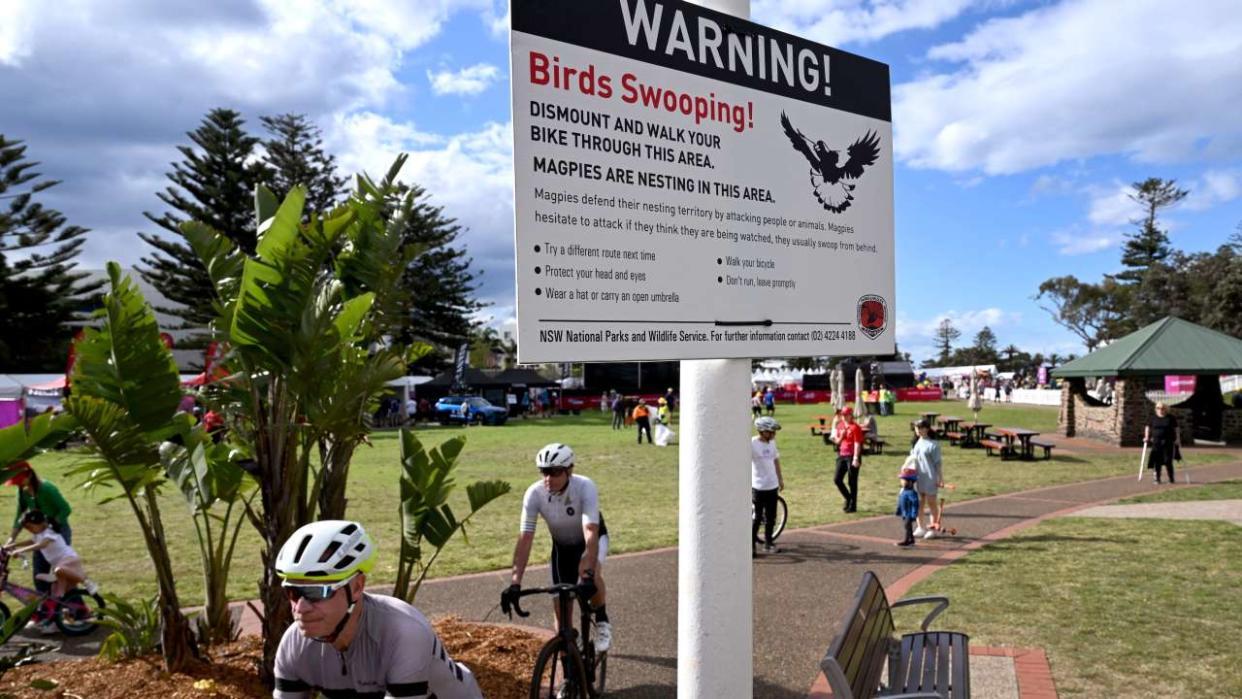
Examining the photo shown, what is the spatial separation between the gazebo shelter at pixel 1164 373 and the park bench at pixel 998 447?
5322 mm

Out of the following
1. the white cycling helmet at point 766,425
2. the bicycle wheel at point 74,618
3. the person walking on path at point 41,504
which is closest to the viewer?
the bicycle wheel at point 74,618

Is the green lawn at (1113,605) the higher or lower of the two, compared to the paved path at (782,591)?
higher

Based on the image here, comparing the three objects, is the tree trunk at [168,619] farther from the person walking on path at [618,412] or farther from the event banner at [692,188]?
the person walking on path at [618,412]

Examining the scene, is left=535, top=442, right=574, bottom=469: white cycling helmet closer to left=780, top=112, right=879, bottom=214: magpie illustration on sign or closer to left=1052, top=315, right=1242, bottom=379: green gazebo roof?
left=780, top=112, right=879, bottom=214: magpie illustration on sign

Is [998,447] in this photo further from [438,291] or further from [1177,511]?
[438,291]

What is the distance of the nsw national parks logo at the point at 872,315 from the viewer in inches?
153

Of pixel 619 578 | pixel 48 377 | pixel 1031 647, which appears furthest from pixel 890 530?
pixel 48 377

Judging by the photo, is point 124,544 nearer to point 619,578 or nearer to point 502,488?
point 619,578

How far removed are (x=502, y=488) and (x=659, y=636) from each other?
7.19 ft

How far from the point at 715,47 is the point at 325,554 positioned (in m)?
2.43

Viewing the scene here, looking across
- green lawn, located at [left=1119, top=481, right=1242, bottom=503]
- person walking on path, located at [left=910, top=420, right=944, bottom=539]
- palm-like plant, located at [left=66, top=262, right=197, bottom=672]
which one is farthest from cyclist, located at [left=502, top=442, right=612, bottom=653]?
green lawn, located at [left=1119, top=481, right=1242, bottom=503]

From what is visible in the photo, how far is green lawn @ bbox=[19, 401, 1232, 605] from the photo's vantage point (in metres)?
10.4

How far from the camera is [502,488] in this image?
5.90 m

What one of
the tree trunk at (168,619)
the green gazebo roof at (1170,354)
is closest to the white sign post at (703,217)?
the tree trunk at (168,619)
